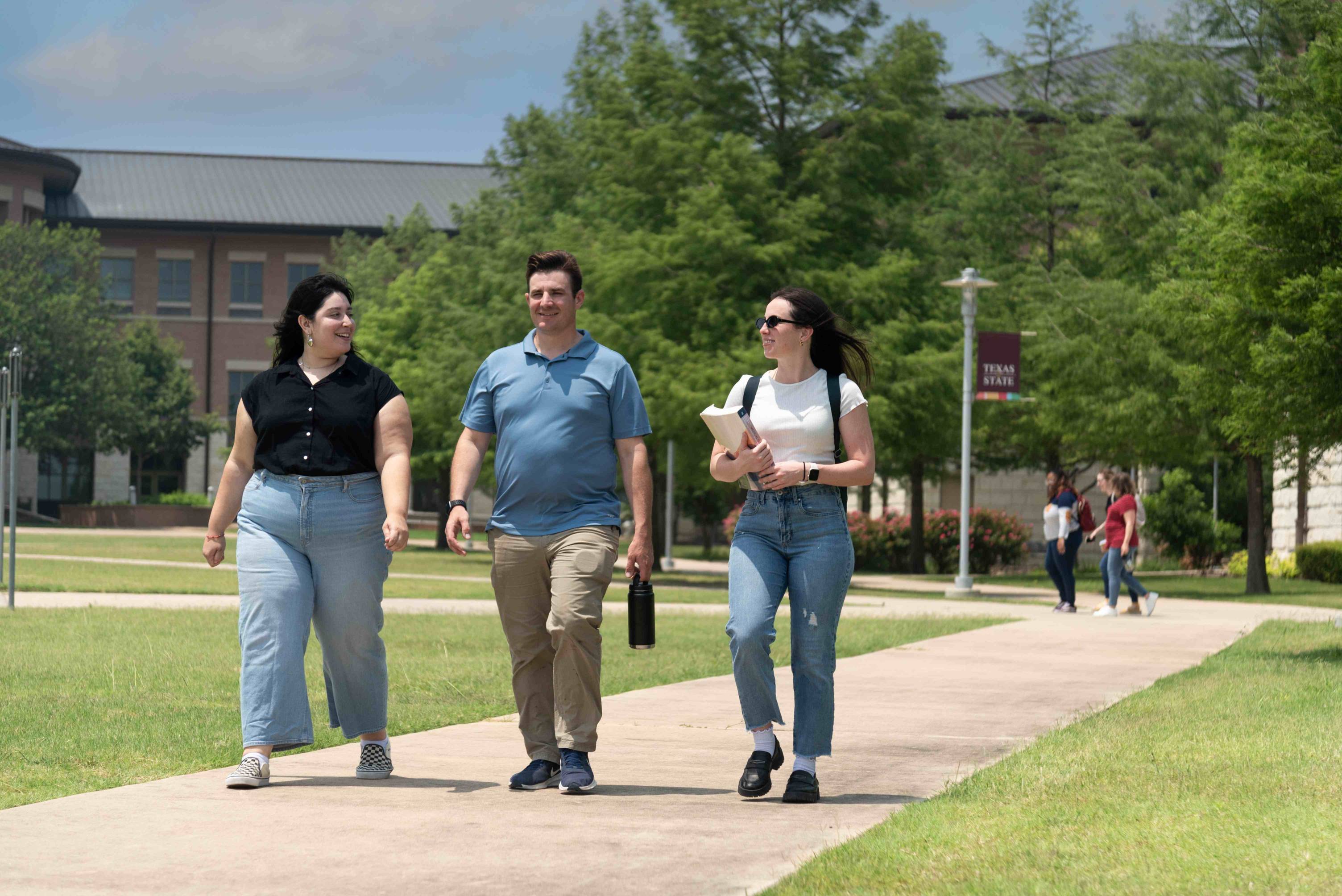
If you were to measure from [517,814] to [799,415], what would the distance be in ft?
6.07

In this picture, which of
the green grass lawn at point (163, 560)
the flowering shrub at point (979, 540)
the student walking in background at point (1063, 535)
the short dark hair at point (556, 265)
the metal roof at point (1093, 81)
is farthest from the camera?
the flowering shrub at point (979, 540)

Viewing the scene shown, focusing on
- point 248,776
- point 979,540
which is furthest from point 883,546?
point 248,776

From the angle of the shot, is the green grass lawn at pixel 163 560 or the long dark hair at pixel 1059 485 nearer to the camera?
the long dark hair at pixel 1059 485

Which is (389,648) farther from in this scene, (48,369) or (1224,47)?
(48,369)

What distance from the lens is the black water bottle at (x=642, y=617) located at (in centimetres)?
626

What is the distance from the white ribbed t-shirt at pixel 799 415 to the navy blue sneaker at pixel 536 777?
1.45 metres

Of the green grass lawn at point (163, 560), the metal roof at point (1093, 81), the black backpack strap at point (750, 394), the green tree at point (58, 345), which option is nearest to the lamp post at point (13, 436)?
the green grass lawn at point (163, 560)

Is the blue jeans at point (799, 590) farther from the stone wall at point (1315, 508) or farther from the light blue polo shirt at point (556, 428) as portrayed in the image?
the stone wall at point (1315, 508)

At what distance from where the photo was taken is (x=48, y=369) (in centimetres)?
5872

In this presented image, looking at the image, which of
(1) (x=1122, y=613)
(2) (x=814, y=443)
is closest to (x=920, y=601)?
(1) (x=1122, y=613)

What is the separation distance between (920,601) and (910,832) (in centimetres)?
1739

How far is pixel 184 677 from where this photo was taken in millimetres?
10305

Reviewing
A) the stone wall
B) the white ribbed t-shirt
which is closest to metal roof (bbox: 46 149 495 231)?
the stone wall

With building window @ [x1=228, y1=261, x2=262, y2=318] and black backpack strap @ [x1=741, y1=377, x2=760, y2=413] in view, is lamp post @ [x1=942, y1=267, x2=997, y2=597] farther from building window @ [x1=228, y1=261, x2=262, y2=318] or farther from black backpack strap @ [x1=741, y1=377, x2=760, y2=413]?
building window @ [x1=228, y1=261, x2=262, y2=318]
